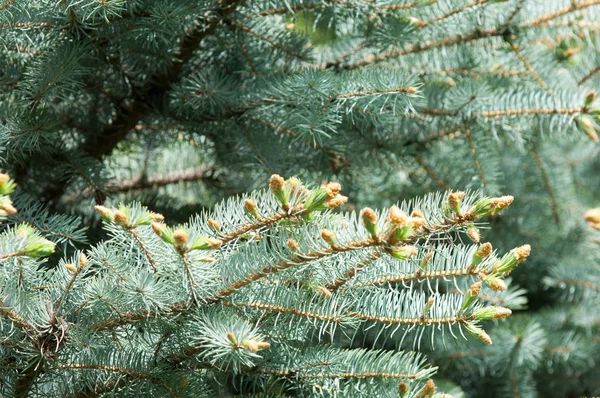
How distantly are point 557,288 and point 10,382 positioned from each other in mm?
1173

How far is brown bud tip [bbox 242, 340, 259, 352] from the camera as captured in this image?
1.56 feet

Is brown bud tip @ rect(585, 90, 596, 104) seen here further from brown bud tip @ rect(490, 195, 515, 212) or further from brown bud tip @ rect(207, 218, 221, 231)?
brown bud tip @ rect(207, 218, 221, 231)

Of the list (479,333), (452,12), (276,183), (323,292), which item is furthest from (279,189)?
(452,12)

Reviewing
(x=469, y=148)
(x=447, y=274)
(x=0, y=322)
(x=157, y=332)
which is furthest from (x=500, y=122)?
(x=0, y=322)

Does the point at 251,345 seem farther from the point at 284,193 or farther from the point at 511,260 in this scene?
the point at 511,260

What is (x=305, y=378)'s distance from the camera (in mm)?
625

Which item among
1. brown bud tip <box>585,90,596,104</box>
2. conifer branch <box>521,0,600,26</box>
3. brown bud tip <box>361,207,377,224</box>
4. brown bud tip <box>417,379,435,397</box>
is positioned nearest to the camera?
brown bud tip <box>361,207,377,224</box>

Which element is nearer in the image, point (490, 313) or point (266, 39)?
point (490, 313)

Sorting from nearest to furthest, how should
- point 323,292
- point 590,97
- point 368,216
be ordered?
point 368,216 < point 323,292 < point 590,97

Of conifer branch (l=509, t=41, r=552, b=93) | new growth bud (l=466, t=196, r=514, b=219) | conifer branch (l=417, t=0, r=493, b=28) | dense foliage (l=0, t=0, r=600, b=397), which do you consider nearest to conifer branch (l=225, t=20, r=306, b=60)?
dense foliage (l=0, t=0, r=600, b=397)

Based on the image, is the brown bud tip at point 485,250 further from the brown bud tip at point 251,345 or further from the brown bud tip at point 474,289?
the brown bud tip at point 251,345

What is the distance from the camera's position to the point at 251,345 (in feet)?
1.56

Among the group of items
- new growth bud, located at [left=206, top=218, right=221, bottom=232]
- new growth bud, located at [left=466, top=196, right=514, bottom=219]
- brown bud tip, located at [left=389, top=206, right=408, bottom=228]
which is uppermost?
brown bud tip, located at [left=389, top=206, right=408, bottom=228]

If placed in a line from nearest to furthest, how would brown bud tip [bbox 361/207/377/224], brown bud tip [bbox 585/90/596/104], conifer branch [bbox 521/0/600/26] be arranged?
brown bud tip [bbox 361/207/377/224] < brown bud tip [bbox 585/90/596/104] < conifer branch [bbox 521/0/600/26]
